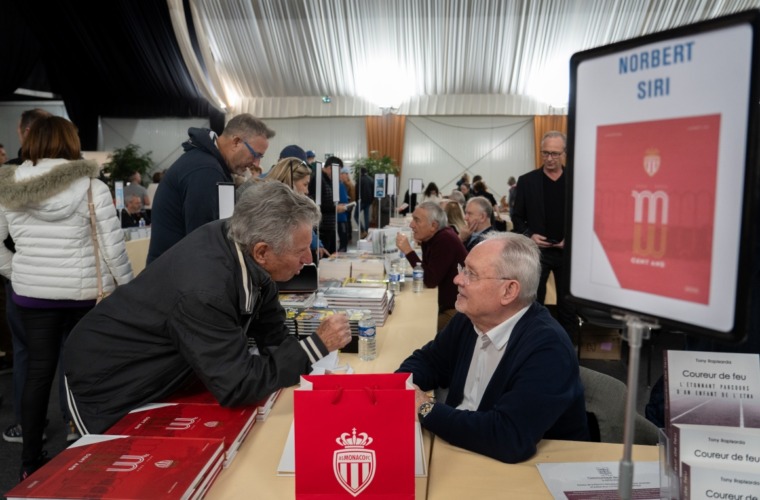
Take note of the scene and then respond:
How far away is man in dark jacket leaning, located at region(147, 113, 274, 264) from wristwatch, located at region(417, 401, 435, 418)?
1.34m

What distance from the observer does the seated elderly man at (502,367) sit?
134cm

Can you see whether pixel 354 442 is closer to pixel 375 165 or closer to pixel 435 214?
pixel 435 214

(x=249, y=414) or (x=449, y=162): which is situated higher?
(x=449, y=162)

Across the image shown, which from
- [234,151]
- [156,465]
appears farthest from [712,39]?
[234,151]

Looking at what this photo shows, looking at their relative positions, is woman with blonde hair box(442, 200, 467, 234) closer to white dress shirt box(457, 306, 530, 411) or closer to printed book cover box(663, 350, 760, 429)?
white dress shirt box(457, 306, 530, 411)

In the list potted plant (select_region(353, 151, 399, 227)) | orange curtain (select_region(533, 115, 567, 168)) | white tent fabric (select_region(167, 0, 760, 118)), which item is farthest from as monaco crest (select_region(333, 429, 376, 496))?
orange curtain (select_region(533, 115, 567, 168))

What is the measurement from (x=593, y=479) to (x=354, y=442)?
58 centimetres

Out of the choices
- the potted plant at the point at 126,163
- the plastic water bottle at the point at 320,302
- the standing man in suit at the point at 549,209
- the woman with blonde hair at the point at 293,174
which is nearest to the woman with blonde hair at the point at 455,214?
the standing man in suit at the point at 549,209

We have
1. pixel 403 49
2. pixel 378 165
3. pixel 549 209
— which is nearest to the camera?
pixel 549 209

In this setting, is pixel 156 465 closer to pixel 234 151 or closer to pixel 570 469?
pixel 570 469

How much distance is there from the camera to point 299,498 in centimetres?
107

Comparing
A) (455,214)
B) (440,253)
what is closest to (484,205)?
(455,214)

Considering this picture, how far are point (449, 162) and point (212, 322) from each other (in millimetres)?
13572

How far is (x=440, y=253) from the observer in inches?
133
